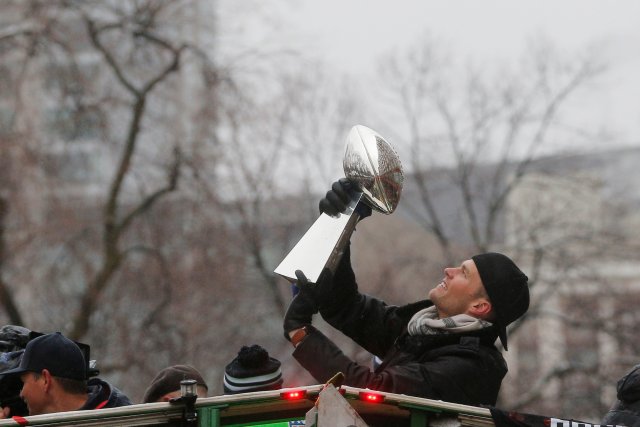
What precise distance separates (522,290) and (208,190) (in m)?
12.1

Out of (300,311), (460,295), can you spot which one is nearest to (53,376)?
(300,311)

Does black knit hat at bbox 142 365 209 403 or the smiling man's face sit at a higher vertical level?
the smiling man's face

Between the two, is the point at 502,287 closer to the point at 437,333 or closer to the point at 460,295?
the point at 460,295

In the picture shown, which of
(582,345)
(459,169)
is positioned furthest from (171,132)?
(582,345)

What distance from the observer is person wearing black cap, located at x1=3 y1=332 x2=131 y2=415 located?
505cm

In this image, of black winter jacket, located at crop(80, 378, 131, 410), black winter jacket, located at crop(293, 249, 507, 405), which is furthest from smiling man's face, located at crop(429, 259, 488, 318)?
black winter jacket, located at crop(80, 378, 131, 410)

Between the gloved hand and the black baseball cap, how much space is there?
Result: 1235mm

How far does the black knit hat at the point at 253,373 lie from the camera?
512 centimetres

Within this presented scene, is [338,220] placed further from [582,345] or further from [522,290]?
[582,345]

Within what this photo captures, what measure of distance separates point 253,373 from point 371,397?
139 centimetres

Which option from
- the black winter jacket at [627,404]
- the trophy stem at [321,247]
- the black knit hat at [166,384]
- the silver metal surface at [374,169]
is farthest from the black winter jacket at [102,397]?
the black winter jacket at [627,404]

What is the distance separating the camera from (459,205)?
21.4m

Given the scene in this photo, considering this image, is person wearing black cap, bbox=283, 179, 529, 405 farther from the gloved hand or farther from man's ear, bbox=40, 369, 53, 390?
man's ear, bbox=40, 369, 53, 390

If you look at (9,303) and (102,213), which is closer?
(9,303)
